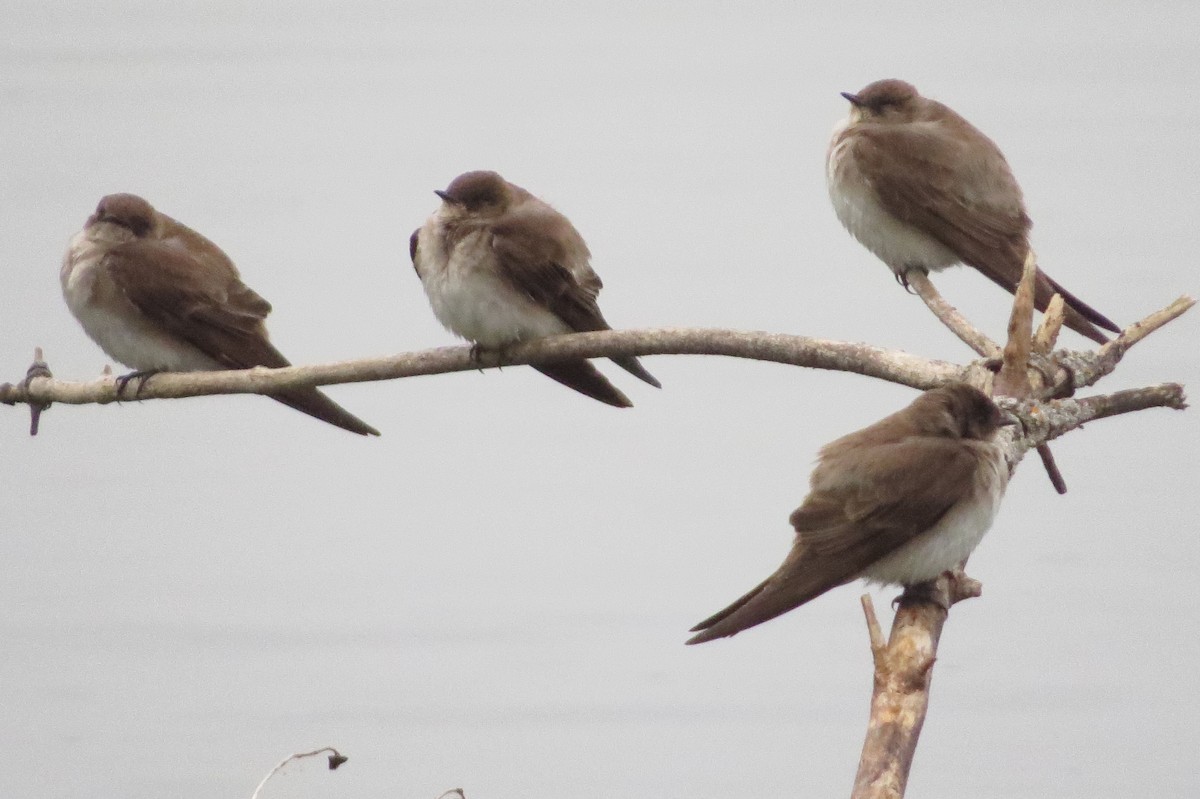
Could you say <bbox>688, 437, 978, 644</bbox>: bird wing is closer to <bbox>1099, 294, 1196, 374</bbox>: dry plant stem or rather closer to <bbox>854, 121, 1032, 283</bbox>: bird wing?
<bbox>1099, 294, 1196, 374</bbox>: dry plant stem

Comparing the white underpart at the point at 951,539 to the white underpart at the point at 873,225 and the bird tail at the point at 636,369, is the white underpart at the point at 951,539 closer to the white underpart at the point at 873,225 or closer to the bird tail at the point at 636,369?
the bird tail at the point at 636,369

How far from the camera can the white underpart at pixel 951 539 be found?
156 inches

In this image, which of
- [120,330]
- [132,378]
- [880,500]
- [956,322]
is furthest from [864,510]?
[120,330]

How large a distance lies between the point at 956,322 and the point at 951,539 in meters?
1.14

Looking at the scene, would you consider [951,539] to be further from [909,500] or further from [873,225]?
[873,225]

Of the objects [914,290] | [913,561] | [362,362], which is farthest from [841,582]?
[914,290]

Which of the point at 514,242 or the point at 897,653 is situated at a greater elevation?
the point at 514,242

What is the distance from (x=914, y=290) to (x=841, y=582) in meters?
2.32

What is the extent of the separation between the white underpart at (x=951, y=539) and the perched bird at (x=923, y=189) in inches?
71.2

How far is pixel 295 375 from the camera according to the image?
482 cm

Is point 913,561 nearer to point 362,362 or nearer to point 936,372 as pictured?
point 936,372

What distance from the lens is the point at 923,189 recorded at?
5906mm

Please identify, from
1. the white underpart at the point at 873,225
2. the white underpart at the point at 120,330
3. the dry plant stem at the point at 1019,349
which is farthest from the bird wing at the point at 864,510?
the white underpart at the point at 120,330

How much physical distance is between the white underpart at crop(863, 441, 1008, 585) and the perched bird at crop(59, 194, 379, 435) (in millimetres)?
2617
